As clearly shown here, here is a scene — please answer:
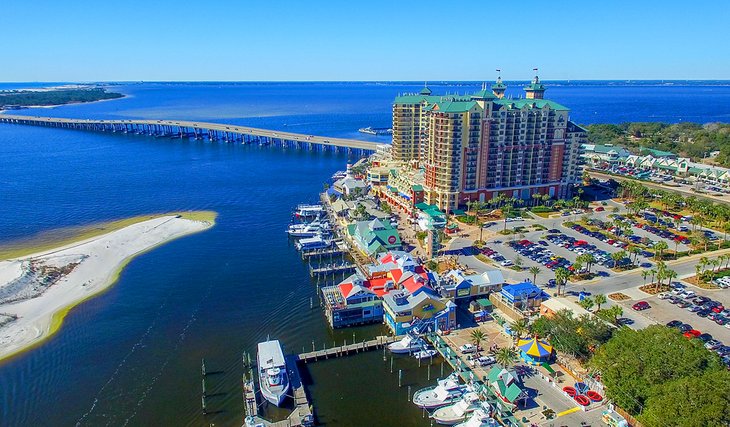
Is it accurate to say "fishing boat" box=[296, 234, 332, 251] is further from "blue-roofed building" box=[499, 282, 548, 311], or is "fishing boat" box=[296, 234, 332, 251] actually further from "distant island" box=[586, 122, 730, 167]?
"distant island" box=[586, 122, 730, 167]

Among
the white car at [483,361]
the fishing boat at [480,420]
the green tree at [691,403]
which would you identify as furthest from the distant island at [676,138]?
the fishing boat at [480,420]

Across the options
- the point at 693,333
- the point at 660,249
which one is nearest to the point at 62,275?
the point at 693,333

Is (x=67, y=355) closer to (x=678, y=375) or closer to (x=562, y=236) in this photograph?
(x=678, y=375)

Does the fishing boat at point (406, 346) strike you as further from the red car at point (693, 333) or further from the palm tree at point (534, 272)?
the red car at point (693, 333)

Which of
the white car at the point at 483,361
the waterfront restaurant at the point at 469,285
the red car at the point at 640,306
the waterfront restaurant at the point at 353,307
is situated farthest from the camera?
the waterfront restaurant at the point at 469,285

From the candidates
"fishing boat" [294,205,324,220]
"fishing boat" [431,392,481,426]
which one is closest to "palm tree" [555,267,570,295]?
"fishing boat" [431,392,481,426]
